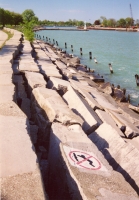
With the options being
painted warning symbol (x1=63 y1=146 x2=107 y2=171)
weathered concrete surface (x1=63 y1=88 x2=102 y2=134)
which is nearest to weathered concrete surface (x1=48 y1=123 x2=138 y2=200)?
painted warning symbol (x1=63 y1=146 x2=107 y2=171)

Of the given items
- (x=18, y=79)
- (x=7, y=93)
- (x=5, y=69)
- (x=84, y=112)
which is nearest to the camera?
(x=7, y=93)

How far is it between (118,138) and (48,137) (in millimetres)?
1198

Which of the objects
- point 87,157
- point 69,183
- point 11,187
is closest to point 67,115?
point 87,157

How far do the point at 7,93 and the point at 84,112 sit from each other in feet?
5.47

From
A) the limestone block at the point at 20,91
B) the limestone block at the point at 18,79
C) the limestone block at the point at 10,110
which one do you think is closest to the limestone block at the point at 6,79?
the limestone block at the point at 20,91

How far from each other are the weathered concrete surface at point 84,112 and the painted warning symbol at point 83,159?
1.51 m

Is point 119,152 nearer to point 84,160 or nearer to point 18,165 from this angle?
point 84,160

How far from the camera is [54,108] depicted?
181 inches

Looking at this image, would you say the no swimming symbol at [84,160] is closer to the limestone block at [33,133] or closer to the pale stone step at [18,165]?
the pale stone step at [18,165]

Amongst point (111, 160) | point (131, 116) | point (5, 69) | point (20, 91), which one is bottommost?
point (131, 116)

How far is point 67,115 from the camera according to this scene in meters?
4.37

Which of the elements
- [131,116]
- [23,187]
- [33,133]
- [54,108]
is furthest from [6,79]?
[131,116]

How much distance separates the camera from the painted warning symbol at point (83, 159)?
309 cm

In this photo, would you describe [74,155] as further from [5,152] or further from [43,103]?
[43,103]
